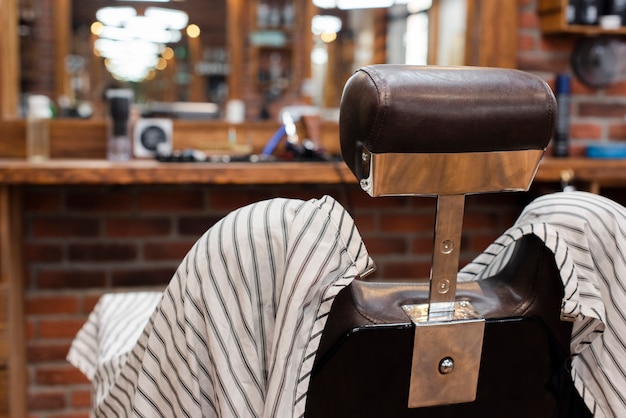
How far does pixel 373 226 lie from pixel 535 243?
5.51 feet

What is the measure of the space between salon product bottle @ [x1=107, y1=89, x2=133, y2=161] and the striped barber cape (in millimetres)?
1417

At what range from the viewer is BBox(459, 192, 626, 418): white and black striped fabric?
769mm

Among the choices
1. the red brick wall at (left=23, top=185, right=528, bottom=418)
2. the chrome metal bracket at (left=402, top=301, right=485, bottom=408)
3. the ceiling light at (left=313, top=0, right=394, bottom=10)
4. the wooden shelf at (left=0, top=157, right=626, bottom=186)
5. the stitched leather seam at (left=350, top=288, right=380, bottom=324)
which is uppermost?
the ceiling light at (left=313, top=0, right=394, bottom=10)

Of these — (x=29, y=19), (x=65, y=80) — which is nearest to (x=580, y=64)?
(x=29, y=19)

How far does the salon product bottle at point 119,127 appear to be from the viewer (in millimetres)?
2100

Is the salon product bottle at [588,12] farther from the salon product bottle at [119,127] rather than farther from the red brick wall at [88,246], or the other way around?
the salon product bottle at [119,127]

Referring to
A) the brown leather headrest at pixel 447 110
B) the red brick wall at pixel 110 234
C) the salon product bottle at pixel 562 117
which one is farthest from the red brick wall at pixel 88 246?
the brown leather headrest at pixel 447 110

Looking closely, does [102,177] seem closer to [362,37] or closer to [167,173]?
[167,173]

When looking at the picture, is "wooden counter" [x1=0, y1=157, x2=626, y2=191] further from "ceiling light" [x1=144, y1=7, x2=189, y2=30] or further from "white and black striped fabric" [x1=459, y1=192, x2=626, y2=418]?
"ceiling light" [x1=144, y1=7, x2=189, y2=30]

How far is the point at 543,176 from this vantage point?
208 centimetres

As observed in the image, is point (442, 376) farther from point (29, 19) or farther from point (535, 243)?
point (29, 19)

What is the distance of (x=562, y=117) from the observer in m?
2.30

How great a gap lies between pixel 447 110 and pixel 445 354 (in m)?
0.28

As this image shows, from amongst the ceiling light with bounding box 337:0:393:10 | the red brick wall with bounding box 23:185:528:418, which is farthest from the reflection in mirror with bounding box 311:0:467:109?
the red brick wall with bounding box 23:185:528:418
